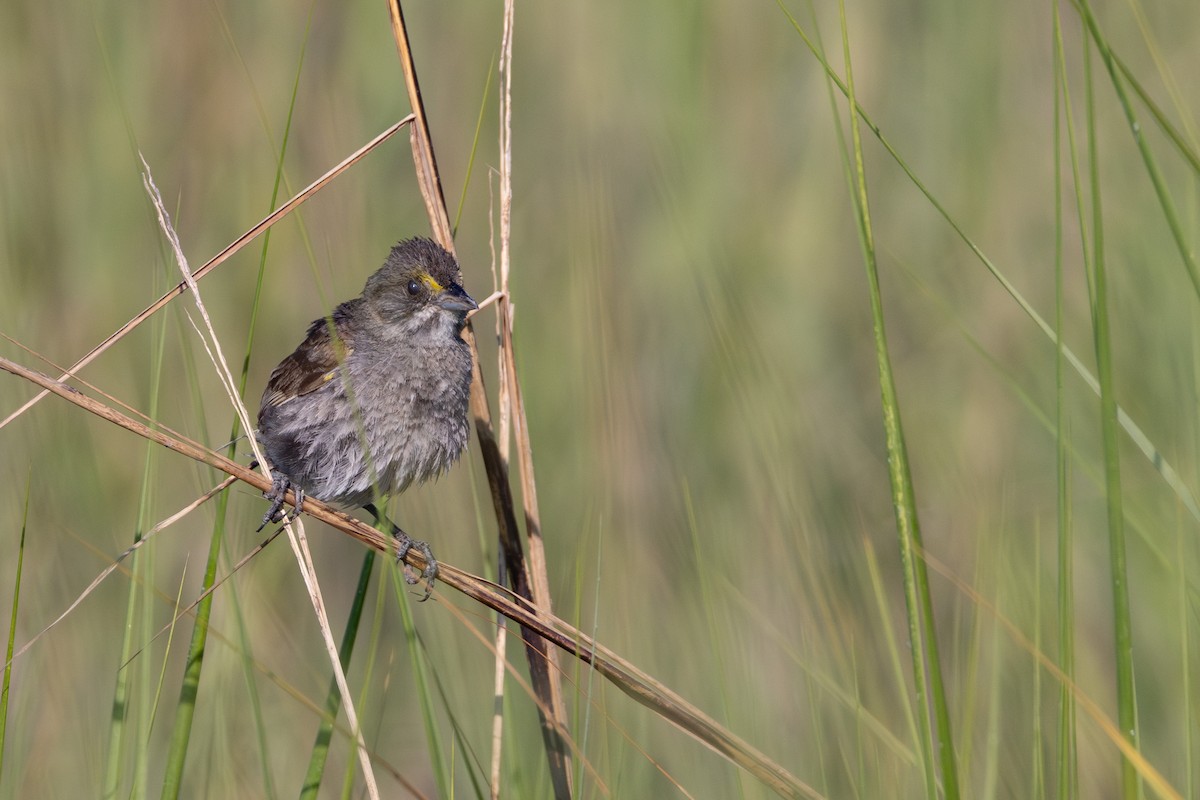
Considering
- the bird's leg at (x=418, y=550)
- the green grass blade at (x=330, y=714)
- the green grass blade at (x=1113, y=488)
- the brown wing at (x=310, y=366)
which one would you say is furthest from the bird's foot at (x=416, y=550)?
the green grass blade at (x=1113, y=488)

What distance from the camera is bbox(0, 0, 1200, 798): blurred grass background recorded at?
3.88 meters

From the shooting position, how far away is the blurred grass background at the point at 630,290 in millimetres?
3879

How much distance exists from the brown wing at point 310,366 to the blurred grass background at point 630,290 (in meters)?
0.27

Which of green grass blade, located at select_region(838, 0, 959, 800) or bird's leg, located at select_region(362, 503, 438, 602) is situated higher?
bird's leg, located at select_region(362, 503, 438, 602)

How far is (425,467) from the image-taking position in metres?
3.81

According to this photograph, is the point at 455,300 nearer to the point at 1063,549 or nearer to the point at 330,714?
the point at 330,714

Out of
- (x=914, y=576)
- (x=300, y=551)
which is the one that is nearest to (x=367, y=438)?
(x=300, y=551)

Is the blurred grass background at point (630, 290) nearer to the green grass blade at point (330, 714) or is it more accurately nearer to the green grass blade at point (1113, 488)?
the green grass blade at point (330, 714)

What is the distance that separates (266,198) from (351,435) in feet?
4.46

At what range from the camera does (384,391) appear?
3.93 m

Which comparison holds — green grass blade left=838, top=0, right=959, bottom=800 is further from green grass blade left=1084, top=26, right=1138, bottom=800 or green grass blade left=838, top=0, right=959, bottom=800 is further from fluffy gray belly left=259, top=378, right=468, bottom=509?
fluffy gray belly left=259, top=378, right=468, bottom=509

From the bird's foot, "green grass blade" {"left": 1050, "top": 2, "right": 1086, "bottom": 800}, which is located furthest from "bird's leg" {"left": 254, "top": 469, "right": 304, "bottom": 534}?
"green grass blade" {"left": 1050, "top": 2, "right": 1086, "bottom": 800}

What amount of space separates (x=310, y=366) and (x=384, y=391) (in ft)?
1.20

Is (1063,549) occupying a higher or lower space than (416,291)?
lower
